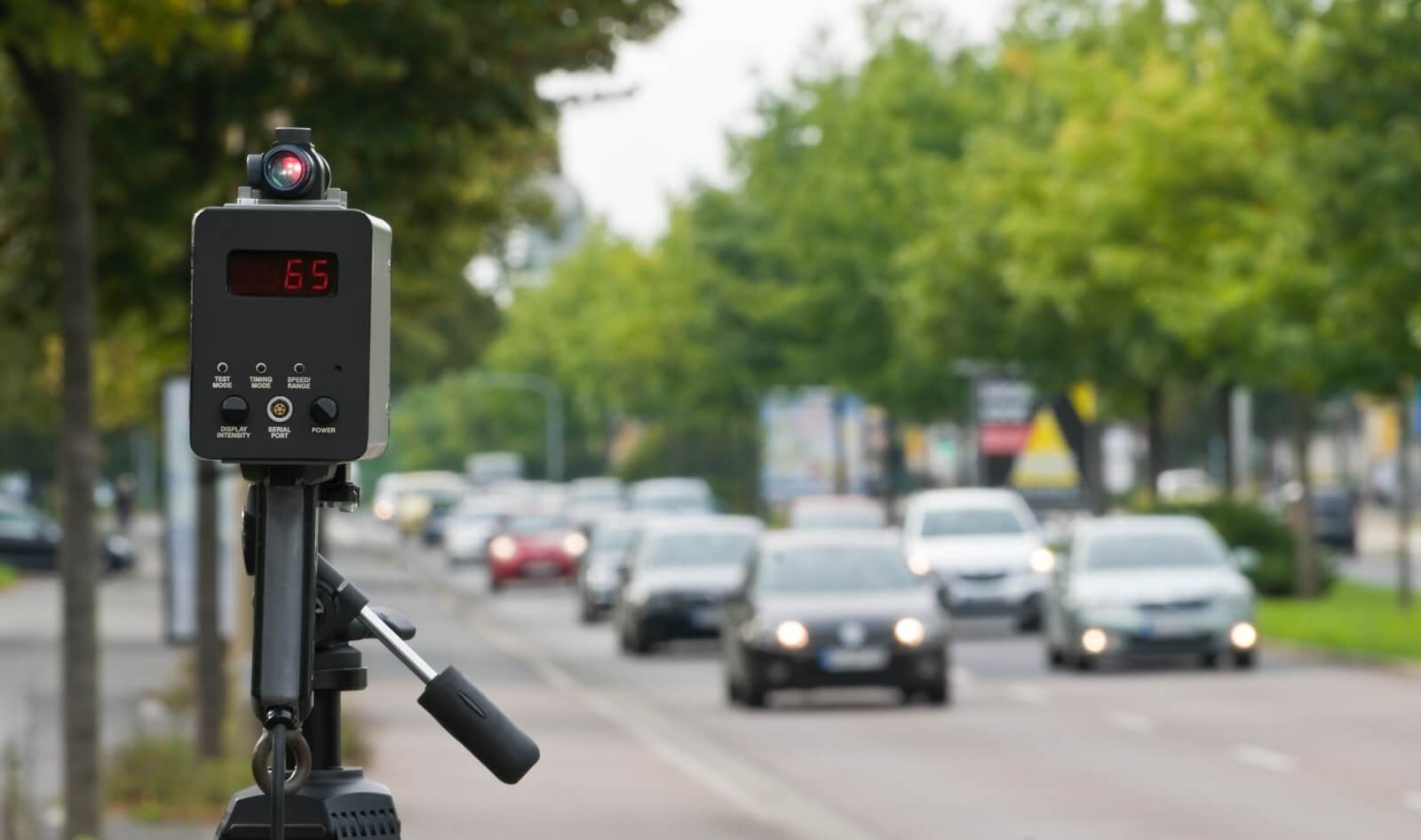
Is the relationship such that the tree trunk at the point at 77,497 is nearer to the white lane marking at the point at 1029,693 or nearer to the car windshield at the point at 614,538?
the white lane marking at the point at 1029,693

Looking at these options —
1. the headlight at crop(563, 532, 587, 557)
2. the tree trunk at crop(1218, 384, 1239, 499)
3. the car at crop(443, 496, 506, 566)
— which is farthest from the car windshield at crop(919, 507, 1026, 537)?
the car at crop(443, 496, 506, 566)

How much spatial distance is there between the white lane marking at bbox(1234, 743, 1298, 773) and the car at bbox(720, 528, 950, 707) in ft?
14.8

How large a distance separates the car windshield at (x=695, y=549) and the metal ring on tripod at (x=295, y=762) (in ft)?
101

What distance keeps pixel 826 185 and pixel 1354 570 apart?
12.7 metres

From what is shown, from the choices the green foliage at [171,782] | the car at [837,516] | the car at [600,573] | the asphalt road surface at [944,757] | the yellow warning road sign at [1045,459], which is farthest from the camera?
the yellow warning road sign at [1045,459]

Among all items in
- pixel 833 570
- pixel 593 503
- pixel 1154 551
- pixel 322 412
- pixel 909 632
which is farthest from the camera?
pixel 593 503

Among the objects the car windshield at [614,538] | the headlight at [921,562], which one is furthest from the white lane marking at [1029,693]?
the car windshield at [614,538]

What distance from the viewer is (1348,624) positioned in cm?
3269

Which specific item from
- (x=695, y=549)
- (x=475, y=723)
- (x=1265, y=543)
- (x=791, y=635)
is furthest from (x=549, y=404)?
(x=475, y=723)

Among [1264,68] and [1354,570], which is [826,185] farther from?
[1264,68]

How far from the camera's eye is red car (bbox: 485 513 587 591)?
178 feet

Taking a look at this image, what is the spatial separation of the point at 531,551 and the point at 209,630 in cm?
3776

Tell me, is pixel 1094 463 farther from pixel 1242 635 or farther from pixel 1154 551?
pixel 1242 635

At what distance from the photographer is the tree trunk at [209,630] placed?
16.5m
